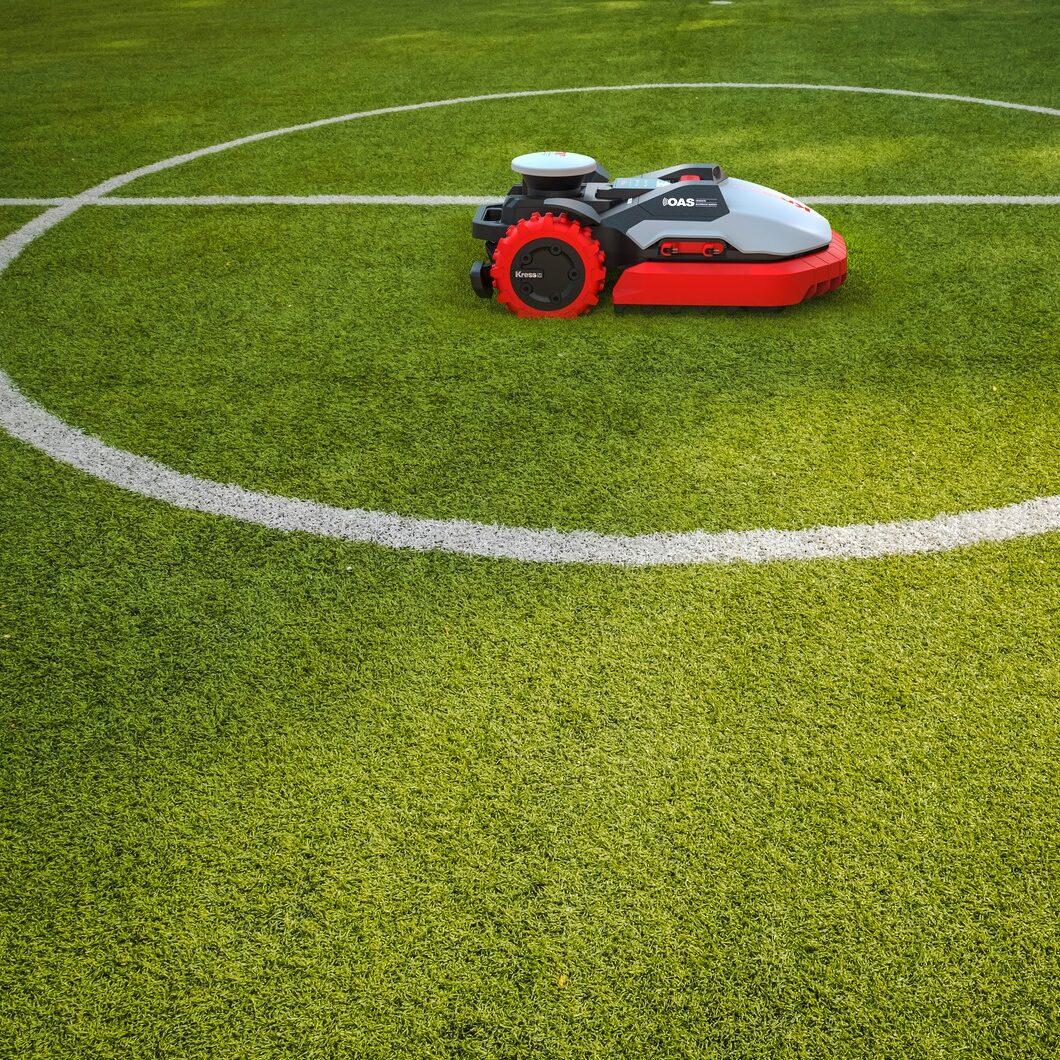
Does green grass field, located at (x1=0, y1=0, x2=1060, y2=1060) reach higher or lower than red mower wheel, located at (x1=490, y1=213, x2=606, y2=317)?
lower

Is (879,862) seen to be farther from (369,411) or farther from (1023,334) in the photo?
(1023,334)

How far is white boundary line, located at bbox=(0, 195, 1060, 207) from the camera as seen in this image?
3830 mm

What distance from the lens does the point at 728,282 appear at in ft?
9.59

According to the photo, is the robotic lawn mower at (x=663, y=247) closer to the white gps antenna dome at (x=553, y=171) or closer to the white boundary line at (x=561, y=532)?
the white gps antenna dome at (x=553, y=171)

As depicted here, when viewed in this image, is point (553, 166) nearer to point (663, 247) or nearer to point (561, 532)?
point (663, 247)

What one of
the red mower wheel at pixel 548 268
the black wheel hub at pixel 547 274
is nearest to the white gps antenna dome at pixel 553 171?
the red mower wheel at pixel 548 268

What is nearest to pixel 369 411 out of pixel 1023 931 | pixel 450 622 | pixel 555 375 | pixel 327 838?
pixel 555 375

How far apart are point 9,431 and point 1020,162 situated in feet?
13.6

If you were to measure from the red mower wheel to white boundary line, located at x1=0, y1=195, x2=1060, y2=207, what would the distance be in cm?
108

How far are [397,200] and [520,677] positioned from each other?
288cm

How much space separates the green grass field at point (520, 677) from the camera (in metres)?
1.28

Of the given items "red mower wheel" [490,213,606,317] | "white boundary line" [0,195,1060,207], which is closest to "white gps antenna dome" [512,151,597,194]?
"red mower wheel" [490,213,606,317]

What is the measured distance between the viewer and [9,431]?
8.25 ft

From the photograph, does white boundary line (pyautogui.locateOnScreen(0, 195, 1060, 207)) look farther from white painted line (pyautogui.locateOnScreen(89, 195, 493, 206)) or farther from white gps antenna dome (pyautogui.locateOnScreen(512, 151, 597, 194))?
white gps antenna dome (pyautogui.locateOnScreen(512, 151, 597, 194))
